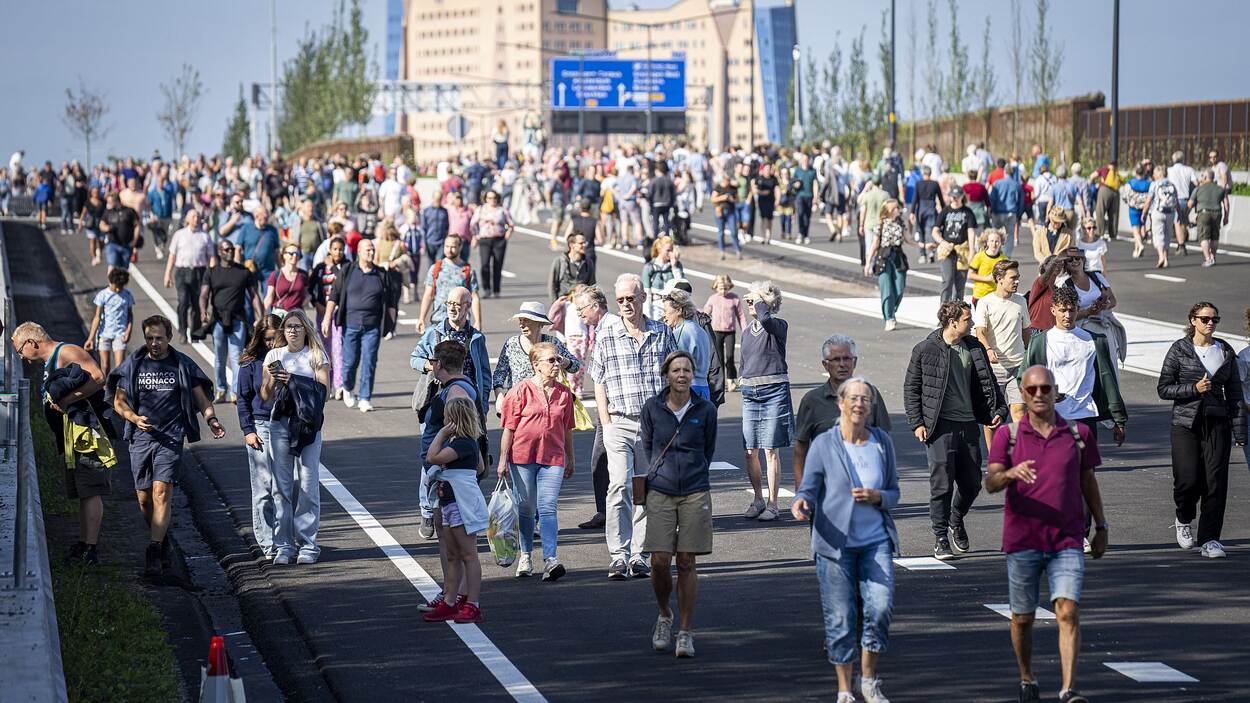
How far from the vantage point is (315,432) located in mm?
12125

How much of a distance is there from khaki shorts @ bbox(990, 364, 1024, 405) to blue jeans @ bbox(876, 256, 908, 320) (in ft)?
34.8

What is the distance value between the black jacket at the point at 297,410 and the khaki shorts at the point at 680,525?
11.2 ft

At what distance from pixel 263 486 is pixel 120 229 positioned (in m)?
16.3

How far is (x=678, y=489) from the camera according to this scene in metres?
9.47

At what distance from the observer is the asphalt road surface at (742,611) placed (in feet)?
28.8

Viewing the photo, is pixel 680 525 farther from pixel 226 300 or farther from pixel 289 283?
pixel 226 300

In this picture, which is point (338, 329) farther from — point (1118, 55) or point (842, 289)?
point (1118, 55)

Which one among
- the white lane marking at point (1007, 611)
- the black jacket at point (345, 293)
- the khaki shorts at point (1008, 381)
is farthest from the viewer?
the black jacket at point (345, 293)

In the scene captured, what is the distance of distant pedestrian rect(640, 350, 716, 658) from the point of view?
30.8 feet

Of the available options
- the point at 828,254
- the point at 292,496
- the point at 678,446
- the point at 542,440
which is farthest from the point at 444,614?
the point at 828,254

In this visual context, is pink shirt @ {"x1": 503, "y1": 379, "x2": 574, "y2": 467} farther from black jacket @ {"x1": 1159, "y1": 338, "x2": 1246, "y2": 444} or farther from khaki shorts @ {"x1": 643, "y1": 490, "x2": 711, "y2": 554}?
black jacket @ {"x1": 1159, "y1": 338, "x2": 1246, "y2": 444}

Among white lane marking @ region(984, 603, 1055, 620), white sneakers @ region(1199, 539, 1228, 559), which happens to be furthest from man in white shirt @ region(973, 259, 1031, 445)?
white lane marking @ region(984, 603, 1055, 620)

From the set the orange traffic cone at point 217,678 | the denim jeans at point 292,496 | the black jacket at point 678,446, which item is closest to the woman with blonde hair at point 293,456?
the denim jeans at point 292,496

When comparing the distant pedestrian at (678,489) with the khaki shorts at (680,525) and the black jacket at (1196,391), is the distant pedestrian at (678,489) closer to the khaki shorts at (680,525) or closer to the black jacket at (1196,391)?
the khaki shorts at (680,525)
